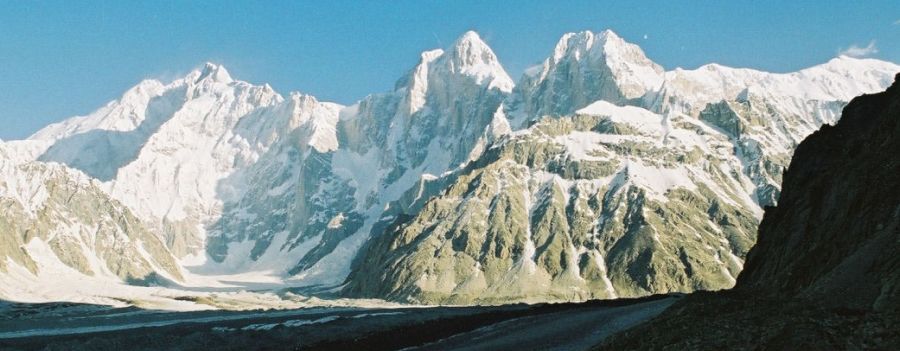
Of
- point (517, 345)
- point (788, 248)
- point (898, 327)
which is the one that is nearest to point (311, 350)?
point (517, 345)

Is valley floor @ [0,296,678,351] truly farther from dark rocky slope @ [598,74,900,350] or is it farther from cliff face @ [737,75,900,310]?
cliff face @ [737,75,900,310]

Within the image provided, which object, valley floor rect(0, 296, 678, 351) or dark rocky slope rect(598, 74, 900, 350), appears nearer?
dark rocky slope rect(598, 74, 900, 350)

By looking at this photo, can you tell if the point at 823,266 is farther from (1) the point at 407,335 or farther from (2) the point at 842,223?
(1) the point at 407,335

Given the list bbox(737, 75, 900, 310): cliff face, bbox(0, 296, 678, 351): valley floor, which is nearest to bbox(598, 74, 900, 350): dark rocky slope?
bbox(737, 75, 900, 310): cliff face

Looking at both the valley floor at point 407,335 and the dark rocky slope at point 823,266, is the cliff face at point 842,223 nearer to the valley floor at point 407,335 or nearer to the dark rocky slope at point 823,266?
the dark rocky slope at point 823,266

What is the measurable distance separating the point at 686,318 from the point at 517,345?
2901 centimetres

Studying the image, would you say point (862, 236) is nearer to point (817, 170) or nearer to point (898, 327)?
point (898, 327)

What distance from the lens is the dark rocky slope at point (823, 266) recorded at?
28500 mm

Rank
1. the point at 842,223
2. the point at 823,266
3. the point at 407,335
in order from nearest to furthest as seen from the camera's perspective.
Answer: the point at 823,266 → the point at 842,223 → the point at 407,335

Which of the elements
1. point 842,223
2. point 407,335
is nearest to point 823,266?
point 842,223

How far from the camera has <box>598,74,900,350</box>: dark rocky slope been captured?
93.5 ft

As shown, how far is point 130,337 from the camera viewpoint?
102 meters

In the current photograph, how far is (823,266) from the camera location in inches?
2186

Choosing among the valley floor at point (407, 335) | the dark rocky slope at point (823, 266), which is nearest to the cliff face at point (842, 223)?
the dark rocky slope at point (823, 266)
